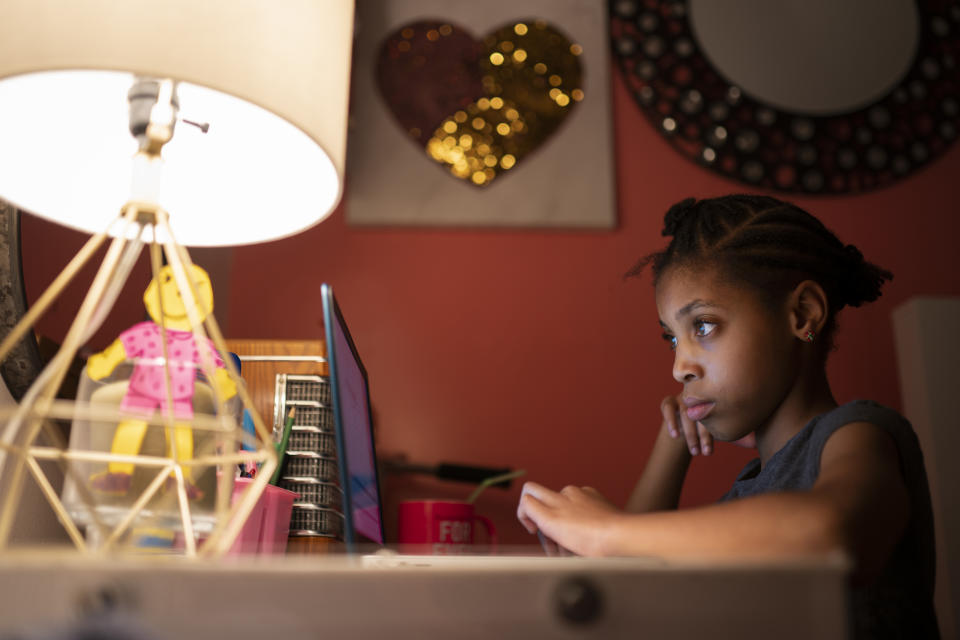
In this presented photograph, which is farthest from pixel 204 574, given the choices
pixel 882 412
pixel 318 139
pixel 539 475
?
pixel 539 475

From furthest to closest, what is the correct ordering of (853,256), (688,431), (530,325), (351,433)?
(530,325) < (688,431) < (853,256) < (351,433)

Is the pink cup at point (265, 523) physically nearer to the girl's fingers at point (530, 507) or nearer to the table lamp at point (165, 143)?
the table lamp at point (165, 143)

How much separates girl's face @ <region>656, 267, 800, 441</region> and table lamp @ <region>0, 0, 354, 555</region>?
448 mm

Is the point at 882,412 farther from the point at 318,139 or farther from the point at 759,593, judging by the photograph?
the point at 318,139

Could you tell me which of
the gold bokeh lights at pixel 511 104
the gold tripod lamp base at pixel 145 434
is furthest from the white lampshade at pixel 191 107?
the gold bokeh lights at pixel 511 104

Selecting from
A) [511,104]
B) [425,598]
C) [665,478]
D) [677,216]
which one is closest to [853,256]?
[677,216]

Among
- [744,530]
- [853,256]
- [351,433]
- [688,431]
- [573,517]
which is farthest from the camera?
[688,431]

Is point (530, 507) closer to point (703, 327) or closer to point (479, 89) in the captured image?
point (703, 327)

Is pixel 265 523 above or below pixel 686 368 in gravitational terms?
below

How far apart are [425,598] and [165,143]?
47 cm

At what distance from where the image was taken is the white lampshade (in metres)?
0.56

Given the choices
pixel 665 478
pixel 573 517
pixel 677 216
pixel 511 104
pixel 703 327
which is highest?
pixel 511 104

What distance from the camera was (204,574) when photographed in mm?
341

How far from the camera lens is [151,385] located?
0.55 meters
